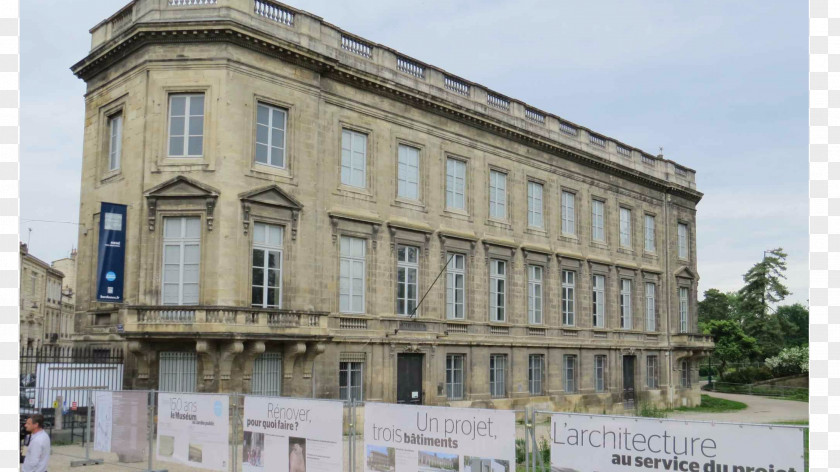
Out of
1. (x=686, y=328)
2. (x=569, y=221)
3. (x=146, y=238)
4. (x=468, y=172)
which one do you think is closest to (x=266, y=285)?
(x=146, y=238)

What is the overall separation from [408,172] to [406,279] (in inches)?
152

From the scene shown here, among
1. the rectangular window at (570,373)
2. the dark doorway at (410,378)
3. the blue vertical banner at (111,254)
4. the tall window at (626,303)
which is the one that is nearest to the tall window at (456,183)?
the dark doorway at (410,378)

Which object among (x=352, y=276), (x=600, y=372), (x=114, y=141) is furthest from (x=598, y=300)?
(x=114, y=141)

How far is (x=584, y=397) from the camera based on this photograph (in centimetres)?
3588

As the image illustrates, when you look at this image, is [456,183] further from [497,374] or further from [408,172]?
[497,374]

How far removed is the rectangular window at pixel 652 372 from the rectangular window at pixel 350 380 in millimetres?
19546

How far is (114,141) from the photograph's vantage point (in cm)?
2592

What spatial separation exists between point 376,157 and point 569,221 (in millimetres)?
12247

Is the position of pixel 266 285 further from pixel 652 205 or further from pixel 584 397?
pixel 652 205

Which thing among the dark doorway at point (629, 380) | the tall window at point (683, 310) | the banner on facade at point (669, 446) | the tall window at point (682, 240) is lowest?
the dark doorway at point (629, 380)

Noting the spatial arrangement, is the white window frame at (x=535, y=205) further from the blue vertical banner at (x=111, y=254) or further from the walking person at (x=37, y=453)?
the walking person at (x=37, y=453)

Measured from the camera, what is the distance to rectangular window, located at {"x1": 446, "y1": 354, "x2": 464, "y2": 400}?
2956cm

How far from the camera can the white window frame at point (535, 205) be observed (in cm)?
3447

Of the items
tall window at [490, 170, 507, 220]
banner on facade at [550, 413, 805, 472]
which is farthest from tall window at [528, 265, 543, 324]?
banner on facade at [550, 413, 805, 472]
